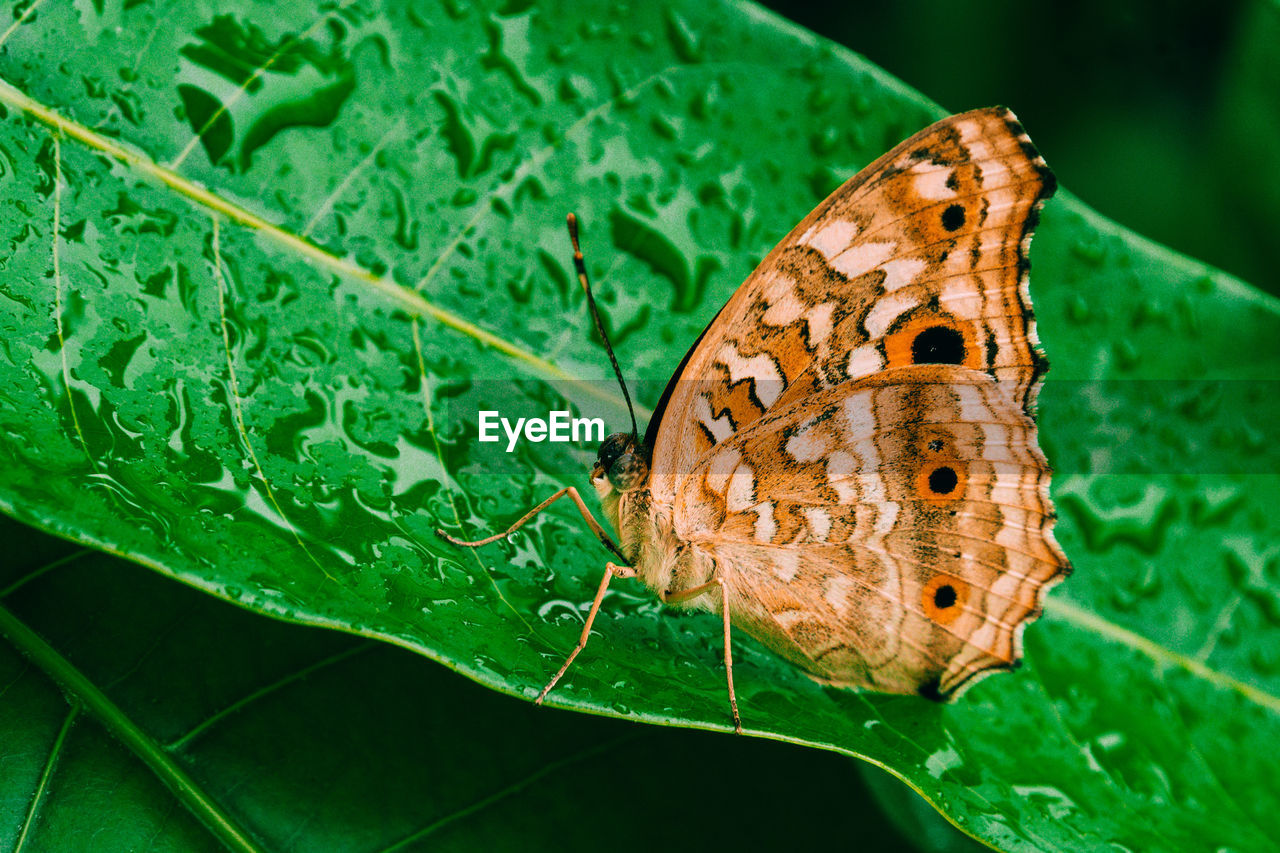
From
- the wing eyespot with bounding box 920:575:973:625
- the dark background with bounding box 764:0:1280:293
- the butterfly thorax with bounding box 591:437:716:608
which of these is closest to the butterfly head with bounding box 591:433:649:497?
the butterfly thorax with bounding box 591:437:716:608

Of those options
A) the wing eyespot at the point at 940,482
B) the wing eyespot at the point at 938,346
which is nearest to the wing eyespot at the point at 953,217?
the wing eyespot at the point at 938,346

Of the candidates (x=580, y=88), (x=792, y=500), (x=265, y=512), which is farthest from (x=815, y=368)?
(x=265, y=512)

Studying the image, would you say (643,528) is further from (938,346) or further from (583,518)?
(938,346)

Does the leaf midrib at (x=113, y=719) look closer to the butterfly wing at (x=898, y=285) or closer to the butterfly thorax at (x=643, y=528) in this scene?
the butterfly thorax at (x=643, y=528)

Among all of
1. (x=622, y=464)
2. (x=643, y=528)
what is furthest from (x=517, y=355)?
(x=643, y=528)

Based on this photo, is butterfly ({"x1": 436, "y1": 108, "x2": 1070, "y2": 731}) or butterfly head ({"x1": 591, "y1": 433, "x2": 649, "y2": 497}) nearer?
butterfly ({"x1": 436, "y1": 108, "x2": 1070, "y2": 731})

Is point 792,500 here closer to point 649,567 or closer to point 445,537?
point 649,567

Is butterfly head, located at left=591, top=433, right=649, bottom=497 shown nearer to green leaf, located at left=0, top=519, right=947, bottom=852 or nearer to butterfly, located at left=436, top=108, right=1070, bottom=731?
butterfly, located at left=436, top=108, right=1070, bottom=731
